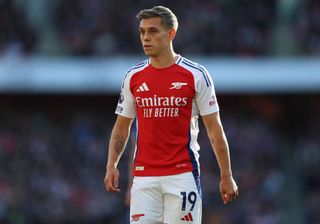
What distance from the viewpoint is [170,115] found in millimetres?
7395

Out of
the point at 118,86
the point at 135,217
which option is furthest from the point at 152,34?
the point at 118,86

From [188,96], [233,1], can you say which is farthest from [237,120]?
[188,96]

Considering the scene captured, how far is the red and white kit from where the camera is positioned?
7.38 meters

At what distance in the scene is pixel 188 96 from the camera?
7.39 metres

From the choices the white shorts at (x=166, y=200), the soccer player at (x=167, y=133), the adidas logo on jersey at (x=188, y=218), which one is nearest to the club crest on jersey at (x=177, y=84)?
the soccer player at (x=167, y=133)

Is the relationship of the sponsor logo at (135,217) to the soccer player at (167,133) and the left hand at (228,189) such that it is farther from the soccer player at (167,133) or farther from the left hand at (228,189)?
the left hand at (228,189)

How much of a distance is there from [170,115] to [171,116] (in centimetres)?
1

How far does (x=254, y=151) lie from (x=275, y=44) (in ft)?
7.50

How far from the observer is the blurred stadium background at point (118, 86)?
2033 centimetres

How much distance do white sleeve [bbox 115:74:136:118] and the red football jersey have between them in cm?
10

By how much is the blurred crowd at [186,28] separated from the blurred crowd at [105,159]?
1902 mm

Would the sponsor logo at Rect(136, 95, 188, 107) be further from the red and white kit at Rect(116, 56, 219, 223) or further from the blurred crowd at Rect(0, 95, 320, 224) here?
the blurred crowd at Rect(0, 95, 320, 224)

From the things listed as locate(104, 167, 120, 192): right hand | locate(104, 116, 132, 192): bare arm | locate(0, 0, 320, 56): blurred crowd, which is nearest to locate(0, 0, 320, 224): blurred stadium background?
locate(0, 0, 320, 56): blurred crowd

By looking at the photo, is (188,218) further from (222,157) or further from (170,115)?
(170,115)
